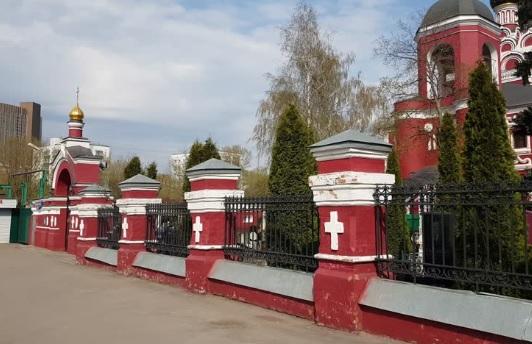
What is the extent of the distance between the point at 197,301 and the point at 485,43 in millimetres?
23862

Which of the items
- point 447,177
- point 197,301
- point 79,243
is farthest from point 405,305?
point 79,243

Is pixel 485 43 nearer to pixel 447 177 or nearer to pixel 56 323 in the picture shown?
pixel 447 177

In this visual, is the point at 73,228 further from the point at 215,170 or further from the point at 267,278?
the point at 267,278

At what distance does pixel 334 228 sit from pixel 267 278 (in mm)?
1719

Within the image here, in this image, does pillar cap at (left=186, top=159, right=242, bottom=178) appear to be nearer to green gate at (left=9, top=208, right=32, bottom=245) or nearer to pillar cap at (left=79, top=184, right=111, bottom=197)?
pillar cap at (left=79, top=184, right=111, bottom=197)

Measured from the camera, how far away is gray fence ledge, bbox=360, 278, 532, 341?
480 cm

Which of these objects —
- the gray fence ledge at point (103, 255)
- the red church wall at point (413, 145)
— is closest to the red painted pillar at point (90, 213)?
the gray fence ledge at point (103, 255)

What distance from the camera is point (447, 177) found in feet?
42.3

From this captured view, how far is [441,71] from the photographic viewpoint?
24297mm

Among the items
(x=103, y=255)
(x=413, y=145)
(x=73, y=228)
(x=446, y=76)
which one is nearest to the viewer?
(x=103, y=255)

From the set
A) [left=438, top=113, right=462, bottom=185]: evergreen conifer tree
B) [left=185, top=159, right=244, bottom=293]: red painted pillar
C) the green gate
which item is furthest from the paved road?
the green gate

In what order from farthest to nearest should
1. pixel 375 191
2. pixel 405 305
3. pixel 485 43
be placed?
pixel 485 43, pixel 375 191, pixel 405 305

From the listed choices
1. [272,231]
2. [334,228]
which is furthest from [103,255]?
[334,228]

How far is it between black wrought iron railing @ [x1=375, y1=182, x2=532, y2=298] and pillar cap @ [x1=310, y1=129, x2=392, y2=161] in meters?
0.50
